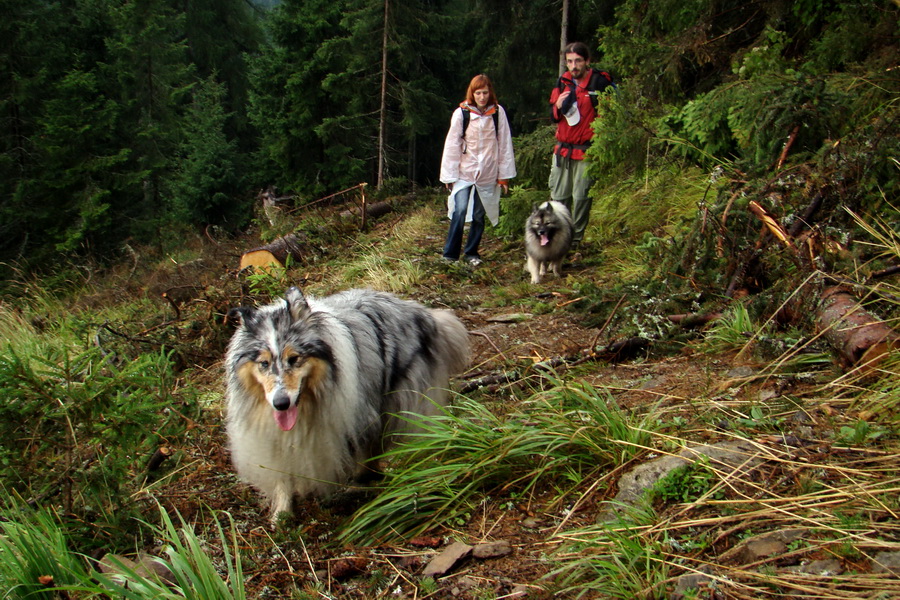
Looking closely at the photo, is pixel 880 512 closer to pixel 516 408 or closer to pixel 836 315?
pixel 836 315

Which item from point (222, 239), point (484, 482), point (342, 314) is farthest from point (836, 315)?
point (222, 239)

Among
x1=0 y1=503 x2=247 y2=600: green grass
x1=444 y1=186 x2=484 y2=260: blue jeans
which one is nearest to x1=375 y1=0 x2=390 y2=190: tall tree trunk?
x1=444 y1=186 x2=484 y2=260: blue jeans

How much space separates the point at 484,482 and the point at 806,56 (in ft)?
21.2

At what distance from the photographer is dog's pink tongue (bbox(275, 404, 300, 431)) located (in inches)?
114

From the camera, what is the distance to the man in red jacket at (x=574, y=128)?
7.54m

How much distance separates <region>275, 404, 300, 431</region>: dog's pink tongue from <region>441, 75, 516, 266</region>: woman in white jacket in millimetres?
5250

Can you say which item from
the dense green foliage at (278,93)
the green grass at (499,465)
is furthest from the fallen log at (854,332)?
the dense green foliage at (278,93)

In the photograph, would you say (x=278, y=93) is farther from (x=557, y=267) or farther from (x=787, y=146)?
(x=787, y=146)

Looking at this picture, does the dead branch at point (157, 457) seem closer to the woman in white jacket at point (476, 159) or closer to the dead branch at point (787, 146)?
the dead branch at point (787, 146)

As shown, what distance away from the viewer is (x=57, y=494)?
9.84ft

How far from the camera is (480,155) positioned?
7742mm

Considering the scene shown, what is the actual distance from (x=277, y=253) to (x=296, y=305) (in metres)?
6.32

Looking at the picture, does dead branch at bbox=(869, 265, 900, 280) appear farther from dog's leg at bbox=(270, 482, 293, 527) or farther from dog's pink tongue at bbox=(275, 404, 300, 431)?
dog's leg at bbox=(270, 482, 293, 527)

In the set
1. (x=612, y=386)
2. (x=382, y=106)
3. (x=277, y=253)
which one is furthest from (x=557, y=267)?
(x=382, y=106)
